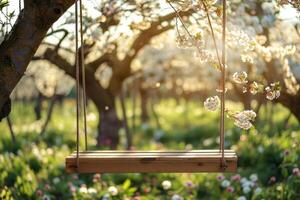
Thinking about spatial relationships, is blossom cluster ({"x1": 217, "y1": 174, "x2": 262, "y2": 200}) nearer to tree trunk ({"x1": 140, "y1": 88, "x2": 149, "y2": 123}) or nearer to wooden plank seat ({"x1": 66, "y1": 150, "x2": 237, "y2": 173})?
wooden plank seat ({"x1": 66, "y1": 150, "x2": 237, "y2": 173})

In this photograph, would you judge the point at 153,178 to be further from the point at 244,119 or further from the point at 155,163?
the point at 244,119

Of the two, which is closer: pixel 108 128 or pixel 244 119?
pixel 244 119

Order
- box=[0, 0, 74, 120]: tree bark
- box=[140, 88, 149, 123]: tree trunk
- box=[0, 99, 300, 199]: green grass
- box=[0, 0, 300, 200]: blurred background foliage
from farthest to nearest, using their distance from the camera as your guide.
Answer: box=[140, 88, 149, 123]: tree trunk → box=[0, 99, 300, 199]: green grass → box=[0, 0, 300, 200]: blurred background foliage → box=[0, 0, 74, 120]: tree bark

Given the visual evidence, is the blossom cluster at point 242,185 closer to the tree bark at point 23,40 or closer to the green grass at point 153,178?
the green grass at point 153,178

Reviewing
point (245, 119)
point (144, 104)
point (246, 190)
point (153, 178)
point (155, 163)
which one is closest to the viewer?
point (245, 119)

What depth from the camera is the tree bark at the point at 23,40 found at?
4605mm

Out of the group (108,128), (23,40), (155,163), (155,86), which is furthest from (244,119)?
(108,128)

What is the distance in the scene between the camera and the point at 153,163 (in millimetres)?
4750

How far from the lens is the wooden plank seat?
4.70m

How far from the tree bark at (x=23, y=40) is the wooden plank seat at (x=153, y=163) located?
2.43 ft

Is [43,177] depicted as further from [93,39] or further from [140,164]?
[140,164]

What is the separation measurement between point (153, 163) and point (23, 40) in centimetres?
132

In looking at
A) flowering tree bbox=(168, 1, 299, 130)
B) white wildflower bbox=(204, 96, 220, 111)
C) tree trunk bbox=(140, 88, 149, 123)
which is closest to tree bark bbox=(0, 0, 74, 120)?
flowering tree bbox=(168, 1, 299, 130)

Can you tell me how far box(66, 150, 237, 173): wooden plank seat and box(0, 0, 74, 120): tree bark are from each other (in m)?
0.74
